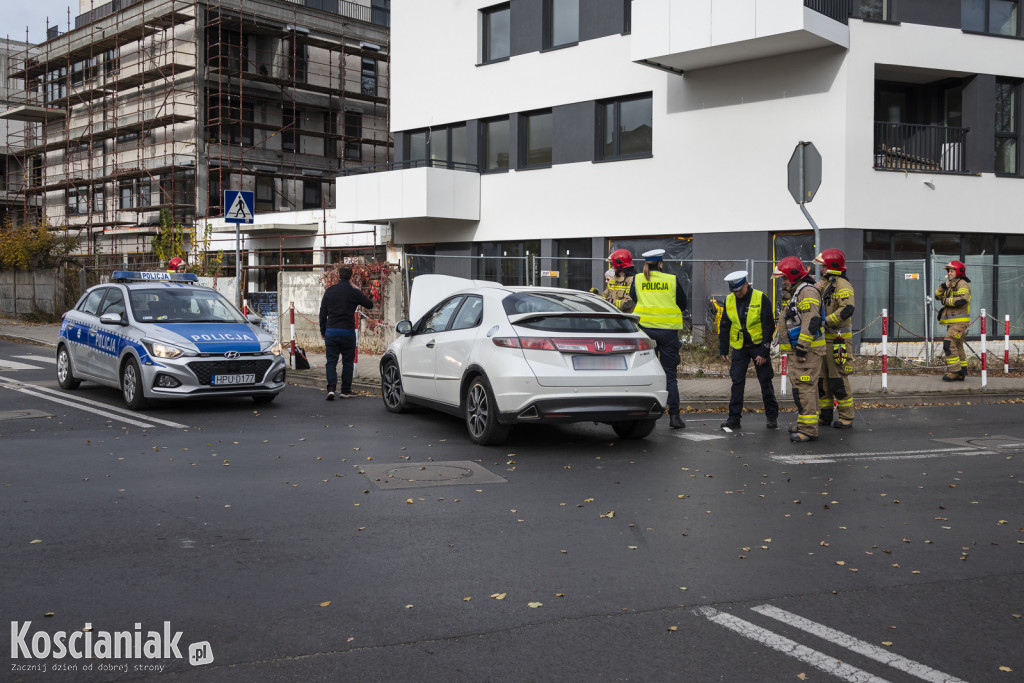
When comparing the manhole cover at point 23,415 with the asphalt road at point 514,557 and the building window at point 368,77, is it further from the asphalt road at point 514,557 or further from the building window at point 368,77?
the building window at point 368,77

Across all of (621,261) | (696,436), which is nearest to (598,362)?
(696,436)

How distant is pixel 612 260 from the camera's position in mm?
12539

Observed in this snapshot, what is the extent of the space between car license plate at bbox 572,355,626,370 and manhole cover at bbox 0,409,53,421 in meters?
6.41

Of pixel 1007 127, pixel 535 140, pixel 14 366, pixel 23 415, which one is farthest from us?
pixel 535 140

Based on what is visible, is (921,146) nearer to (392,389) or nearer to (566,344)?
(392,389)

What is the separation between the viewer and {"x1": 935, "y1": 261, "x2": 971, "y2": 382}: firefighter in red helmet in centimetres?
1652

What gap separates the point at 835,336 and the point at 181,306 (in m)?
8.28

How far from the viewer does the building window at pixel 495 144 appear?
27.1 metres

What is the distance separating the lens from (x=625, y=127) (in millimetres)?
24344

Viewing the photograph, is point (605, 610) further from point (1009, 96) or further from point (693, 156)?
point (1009, 96)

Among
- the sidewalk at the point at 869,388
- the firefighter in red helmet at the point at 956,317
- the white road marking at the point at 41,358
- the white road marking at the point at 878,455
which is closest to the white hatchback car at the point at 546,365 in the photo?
the white road marking at the point at 878,455

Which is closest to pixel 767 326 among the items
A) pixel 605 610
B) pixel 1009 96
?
pixel 605 610

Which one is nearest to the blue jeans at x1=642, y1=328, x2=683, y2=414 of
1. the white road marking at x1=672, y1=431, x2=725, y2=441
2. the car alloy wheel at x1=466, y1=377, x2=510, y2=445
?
the white road marking at x1=672, y1=431, x2=725, y2=441

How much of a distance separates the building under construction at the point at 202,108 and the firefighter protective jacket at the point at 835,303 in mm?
33141
